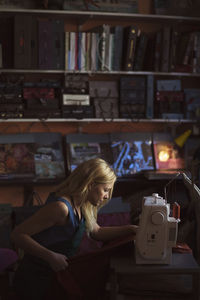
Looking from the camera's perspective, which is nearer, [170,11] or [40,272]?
[40,272]

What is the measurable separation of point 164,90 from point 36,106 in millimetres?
1101

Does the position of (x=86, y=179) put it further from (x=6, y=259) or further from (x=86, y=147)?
(x=86, y=147)

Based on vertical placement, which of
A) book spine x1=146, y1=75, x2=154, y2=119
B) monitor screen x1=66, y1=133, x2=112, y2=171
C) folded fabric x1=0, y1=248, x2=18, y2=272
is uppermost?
book spine x1=146, y1=75, x2=154, y2=119

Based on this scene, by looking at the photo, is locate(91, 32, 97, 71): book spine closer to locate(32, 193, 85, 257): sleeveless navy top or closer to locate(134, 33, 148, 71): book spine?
locate(134, 33, 148, 71): book spine

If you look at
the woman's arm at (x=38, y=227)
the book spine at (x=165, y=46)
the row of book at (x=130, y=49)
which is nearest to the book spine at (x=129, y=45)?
the row of book at (x=130, y=49)

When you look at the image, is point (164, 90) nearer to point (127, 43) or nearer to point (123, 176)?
point (127, 43)

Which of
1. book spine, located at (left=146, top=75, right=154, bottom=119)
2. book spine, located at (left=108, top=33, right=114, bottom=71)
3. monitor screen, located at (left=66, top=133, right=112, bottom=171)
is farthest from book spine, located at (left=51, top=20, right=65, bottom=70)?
book spine, located at (left=146, top=75, right=154, bottom=119)

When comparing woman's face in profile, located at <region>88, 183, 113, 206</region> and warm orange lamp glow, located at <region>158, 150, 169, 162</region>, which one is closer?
woman's face in profile, located at <region>88, 183, 113, 206</region>

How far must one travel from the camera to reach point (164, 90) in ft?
13.0

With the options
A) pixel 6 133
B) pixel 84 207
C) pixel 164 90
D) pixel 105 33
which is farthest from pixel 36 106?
pixel 84 207

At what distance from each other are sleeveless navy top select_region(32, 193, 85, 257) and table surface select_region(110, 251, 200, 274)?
291mm

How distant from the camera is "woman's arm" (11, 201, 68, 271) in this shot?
1897 mm

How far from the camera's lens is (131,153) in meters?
3.89

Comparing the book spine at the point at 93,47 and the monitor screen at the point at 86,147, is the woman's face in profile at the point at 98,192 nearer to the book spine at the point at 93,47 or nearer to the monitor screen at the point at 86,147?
the monitor screen at the point at 86,147
